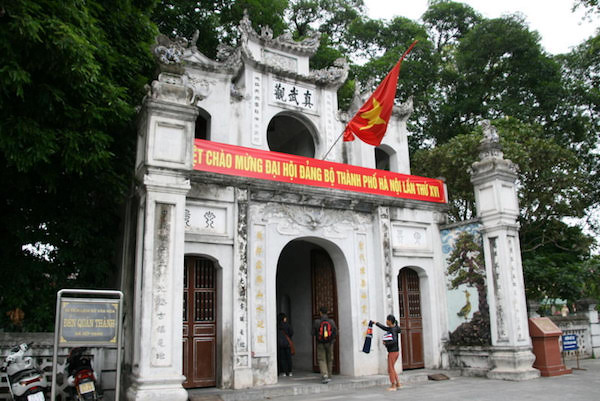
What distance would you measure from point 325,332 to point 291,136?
767 cm

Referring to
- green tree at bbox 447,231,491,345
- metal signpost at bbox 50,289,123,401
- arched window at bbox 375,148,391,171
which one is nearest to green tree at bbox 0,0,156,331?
metal signpost at bbox 50,289,123,401

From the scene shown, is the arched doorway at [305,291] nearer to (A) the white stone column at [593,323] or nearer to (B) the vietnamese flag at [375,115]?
(B) the vietnamese flag at [375,115]

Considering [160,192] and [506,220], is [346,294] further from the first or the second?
[160,192]

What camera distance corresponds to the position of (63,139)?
7.97 m

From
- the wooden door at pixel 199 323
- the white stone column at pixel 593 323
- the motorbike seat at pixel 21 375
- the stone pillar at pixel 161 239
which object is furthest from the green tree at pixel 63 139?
the white stone column at pixel 593 323

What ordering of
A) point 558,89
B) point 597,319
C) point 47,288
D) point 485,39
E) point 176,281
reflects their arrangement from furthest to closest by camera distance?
point 485,39 → point 558,89 → point 597,319 → point 47,288 → point 176,281

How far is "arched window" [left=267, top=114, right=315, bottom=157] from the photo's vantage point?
1567 cm

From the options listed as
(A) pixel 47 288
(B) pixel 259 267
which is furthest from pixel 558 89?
(A) pixel 47 288

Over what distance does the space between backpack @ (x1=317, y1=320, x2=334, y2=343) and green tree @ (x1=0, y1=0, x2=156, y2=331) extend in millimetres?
4515

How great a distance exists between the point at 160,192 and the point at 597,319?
14.4m

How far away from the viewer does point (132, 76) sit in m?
10.6

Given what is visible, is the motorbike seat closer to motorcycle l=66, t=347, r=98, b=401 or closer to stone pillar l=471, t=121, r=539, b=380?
motorcycle l=66, t=347, r=98, b=401

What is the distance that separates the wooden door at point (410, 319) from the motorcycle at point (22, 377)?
8.18 meters

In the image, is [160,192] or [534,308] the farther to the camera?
[534,308]
